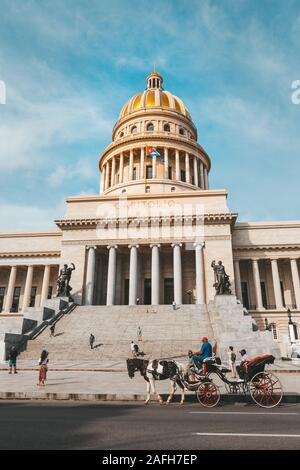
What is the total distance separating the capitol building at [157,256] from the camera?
38.3 m

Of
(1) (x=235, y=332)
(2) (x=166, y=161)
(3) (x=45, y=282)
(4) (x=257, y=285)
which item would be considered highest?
(2) (x=166, y=161)

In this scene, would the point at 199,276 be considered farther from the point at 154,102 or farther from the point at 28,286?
the point at 154,102

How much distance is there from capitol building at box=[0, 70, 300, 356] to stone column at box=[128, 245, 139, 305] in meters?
0.11

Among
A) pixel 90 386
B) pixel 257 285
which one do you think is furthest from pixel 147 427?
pixel 257 285

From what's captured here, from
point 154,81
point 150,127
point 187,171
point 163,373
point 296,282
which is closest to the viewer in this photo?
point 163,373

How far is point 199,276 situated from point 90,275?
1252 cm

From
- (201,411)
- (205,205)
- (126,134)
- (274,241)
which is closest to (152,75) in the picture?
(126,134)

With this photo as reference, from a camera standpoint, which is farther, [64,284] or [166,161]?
[166,161]

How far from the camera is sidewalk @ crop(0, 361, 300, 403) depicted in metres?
10.0

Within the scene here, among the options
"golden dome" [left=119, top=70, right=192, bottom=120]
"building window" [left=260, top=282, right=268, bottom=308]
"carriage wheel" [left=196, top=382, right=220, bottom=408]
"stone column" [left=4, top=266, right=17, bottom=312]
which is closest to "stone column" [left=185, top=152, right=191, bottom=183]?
"golden dome" [left=119, top=70, right=192, bottom=120]

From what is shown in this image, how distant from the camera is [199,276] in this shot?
37281 mm

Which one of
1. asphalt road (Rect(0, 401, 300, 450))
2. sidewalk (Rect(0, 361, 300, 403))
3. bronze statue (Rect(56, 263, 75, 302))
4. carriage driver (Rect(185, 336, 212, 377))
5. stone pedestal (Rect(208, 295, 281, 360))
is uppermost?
bronze statue (Rect(56, 263, 75, 302))

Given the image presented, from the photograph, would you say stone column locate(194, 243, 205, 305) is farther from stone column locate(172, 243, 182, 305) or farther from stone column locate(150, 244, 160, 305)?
stone column locate(150, 244, 160, 305)

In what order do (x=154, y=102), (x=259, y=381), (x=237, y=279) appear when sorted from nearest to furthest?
(x=259, y=381) < (x=237, y=279) < (x=154, y=102)
